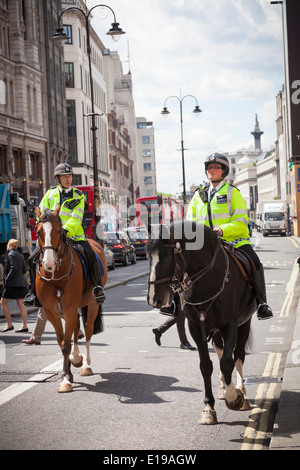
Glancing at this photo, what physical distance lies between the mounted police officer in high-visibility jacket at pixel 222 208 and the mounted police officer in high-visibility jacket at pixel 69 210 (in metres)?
2.21

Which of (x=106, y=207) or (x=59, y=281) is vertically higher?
(x=106, y=207)

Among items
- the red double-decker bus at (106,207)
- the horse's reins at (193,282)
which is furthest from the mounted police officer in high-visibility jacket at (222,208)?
the red double-decker bus at (106,207)

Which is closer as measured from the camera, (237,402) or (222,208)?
(237,402)

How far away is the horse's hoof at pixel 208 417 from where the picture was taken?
6.59 meters

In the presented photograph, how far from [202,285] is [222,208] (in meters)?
1.10

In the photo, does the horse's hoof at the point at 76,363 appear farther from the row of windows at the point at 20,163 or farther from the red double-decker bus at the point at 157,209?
the red double-decker bus at the point at 157,209

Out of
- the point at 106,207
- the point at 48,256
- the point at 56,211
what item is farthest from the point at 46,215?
the point at 106,207

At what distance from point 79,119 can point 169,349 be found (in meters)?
65.7

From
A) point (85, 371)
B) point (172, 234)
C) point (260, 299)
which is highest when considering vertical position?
point (172, 234)

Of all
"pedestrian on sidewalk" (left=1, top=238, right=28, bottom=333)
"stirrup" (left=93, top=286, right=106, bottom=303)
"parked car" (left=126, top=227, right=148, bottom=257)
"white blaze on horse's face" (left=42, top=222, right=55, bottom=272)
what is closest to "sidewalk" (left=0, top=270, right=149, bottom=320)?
"pedestrian on sidewalk" (left=1, top=238, right=28, bottom=333)

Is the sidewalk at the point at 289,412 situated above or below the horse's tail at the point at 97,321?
below

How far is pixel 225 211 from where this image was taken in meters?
7.34

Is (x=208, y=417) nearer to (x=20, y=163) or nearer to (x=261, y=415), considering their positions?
(x=261, y=415)
